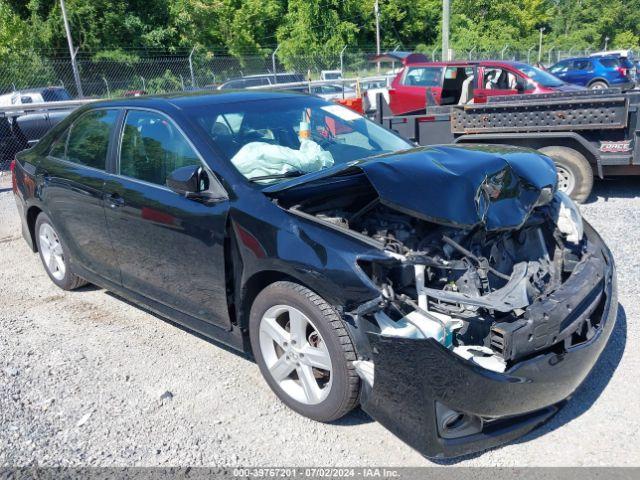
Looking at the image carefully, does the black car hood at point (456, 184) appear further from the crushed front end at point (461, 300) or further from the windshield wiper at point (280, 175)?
the windshield wiper at point (280, 175)

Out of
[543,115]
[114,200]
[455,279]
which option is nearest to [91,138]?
[114,200]

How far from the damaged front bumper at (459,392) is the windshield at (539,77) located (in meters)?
10.4

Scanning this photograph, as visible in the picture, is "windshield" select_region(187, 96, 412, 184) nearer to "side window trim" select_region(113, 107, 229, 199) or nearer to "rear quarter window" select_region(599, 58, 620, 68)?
"side window trim" select_region(113, 107, 229, 199)

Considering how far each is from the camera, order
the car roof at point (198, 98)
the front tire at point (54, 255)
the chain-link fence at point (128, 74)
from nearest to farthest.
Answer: the car roof at point (198, 98) → the front tire at point (54, 255) → the chain-link fence at point (128, 74)

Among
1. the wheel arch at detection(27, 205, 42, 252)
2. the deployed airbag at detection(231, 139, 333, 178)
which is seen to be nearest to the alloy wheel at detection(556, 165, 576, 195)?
the deployed airbag at detection(231, 139, 333, 178)

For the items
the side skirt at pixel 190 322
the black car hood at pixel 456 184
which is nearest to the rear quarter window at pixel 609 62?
the black car hood at pixel 456 184

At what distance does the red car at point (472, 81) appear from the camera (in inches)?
452

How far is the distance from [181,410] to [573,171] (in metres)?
5.60

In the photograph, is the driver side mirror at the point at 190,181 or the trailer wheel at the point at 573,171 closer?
the driver side mirror at the point at 190,181

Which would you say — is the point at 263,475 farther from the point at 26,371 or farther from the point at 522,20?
the point at 522,20

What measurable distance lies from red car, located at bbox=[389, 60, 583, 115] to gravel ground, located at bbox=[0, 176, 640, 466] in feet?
25.0

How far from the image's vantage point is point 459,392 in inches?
95.7

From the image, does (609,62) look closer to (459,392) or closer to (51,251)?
(51,251)

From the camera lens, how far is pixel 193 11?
3412 centimetres
